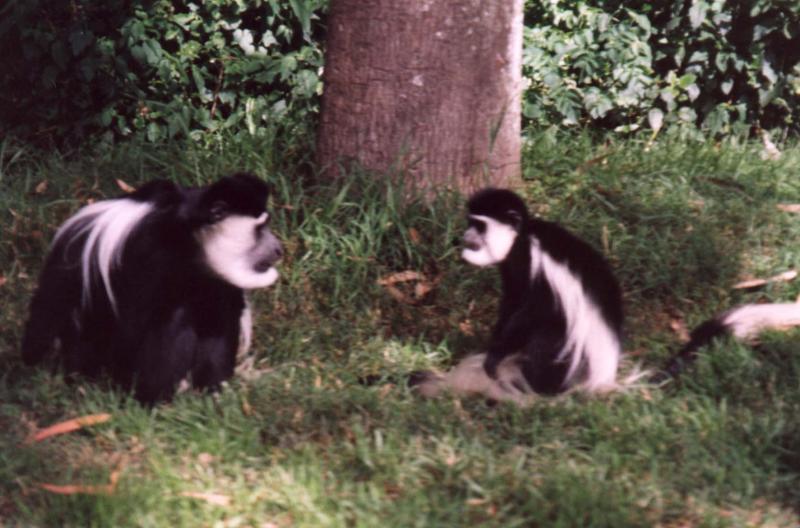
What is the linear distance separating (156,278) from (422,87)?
1266 millimetres

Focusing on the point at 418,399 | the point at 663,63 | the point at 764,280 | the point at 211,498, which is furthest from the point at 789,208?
the point at 211,498

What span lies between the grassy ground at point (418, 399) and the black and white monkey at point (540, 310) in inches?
3.2

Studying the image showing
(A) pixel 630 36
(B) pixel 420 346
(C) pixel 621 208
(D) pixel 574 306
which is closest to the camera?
(D) pixel 574 306

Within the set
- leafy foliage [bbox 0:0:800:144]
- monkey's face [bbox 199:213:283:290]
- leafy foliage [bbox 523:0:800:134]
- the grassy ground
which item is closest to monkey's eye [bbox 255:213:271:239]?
monkey's face [bbox 199:213:283:290]

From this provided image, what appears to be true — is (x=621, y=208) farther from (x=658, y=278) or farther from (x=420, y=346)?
(x=420, y=346)

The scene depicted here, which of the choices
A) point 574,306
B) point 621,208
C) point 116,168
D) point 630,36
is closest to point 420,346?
point 574,306

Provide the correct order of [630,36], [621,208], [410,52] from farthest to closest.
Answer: [630,36], [621,208], [410,52]

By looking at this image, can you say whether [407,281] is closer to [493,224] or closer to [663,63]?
[493,224]

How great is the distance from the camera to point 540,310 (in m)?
2.85

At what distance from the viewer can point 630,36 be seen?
4.55m

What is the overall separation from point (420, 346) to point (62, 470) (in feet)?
3.82

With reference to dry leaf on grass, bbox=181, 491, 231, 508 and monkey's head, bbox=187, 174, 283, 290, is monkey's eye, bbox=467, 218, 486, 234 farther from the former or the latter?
dry leaf on grass, bbox=181, 491, 231, 508

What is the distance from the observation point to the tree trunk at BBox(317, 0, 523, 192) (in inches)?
138

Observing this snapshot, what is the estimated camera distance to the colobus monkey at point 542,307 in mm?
2824
